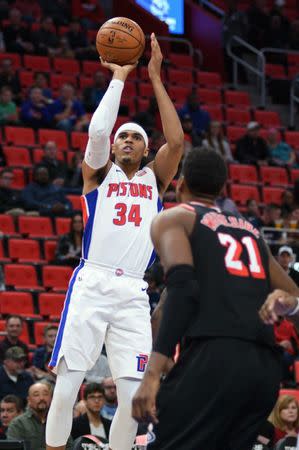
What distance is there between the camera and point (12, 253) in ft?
48.7

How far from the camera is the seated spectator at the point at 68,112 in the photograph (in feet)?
58.8

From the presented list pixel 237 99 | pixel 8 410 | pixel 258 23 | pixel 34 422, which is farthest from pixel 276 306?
pixel 258 23

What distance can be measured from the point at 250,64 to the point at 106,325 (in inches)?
644

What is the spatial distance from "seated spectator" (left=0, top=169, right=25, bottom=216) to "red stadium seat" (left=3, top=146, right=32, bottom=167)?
927 millimetres

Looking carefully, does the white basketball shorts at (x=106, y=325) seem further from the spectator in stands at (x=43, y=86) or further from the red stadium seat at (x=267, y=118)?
the red stadium seat at (x=267, y=118)

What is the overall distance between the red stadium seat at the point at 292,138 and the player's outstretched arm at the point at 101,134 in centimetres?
1309

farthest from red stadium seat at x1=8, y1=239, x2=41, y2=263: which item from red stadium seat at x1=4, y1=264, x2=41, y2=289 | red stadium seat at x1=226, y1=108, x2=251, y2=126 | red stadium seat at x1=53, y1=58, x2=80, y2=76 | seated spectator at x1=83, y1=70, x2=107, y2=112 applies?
red stadium seat at x1=226, y1=108, x2=251, y2=126

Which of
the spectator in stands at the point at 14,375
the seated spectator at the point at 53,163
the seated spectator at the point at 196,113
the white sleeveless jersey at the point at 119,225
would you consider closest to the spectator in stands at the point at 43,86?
the seated spectator at the point at 53,163

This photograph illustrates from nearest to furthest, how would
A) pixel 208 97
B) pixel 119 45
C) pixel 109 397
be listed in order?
pixel 119 45, pixel 109 397, pixel 208 97

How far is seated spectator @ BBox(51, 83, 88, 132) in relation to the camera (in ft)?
58.8

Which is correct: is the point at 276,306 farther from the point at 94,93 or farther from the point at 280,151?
the point at 280,151

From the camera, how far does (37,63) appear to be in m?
19.8

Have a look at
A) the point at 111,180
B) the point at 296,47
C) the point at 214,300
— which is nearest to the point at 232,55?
the point at 296,47

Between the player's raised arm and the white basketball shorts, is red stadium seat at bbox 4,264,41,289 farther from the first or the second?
the white basketball shorts
